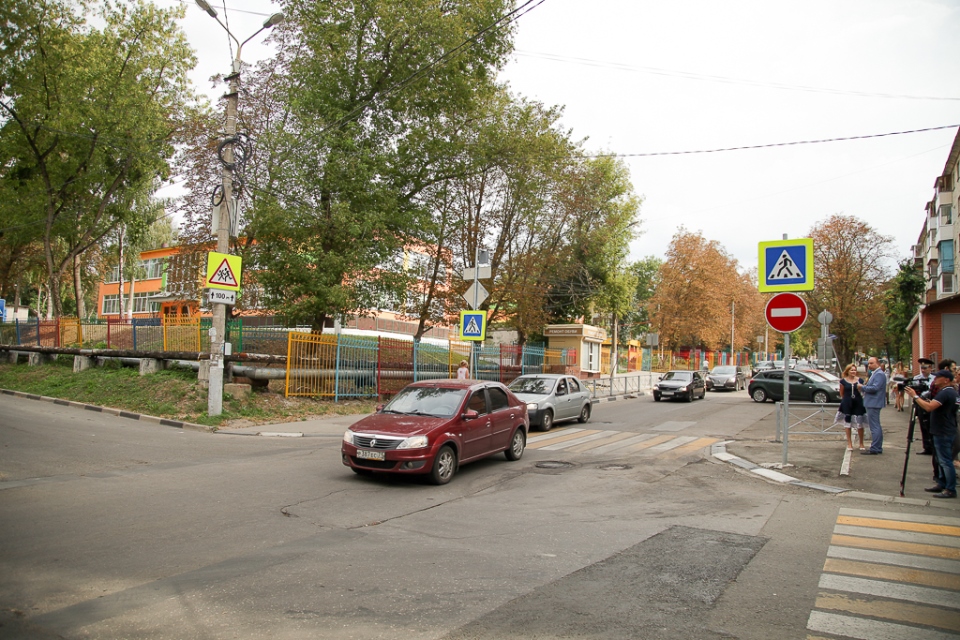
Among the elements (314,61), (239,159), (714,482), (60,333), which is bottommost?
(714,482)

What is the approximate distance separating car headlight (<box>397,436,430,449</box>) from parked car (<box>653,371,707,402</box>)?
70.1 ft

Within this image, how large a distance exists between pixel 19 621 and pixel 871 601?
235 inches

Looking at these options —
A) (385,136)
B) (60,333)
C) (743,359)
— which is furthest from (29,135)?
(743,359)

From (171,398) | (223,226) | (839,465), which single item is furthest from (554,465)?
(171,398)

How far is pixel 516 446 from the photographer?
37.9ft

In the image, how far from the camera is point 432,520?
710cm

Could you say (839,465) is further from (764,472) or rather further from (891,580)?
(891,580)

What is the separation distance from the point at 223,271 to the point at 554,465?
9.43 m

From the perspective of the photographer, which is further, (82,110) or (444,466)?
(82,110)

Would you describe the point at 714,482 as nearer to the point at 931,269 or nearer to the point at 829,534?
the point at 829,534

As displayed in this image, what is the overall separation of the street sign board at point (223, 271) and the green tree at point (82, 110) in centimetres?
1334

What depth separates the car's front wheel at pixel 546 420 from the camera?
16.1 metres

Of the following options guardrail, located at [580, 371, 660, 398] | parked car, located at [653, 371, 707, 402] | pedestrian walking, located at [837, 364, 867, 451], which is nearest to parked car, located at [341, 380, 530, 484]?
pedestrian walking, located at [837, 364, 867, 451]

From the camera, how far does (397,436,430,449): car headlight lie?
8672 mm
